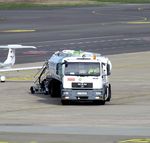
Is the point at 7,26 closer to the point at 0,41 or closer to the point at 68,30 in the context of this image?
the point at 68,30

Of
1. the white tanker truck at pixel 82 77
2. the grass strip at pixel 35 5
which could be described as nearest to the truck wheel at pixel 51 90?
the white tanker truck at pixel 82 77

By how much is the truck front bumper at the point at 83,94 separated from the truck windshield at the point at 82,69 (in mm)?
1255

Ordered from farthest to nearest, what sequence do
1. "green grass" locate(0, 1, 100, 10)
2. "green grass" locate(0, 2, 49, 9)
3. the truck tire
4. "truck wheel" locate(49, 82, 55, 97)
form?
"green grass" locate(0, 1, 100, 10), "green grass" locate(0, 2, 49, 9), "truck wheel" locate(49, 82, 55, 97), the truck tire

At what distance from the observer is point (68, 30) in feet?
370

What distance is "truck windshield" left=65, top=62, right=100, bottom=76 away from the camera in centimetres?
4825

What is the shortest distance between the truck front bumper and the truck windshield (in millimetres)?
1255

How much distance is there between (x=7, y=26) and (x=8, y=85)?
63.4 metres

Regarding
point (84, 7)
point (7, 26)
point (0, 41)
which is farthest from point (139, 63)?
point (84, 7)

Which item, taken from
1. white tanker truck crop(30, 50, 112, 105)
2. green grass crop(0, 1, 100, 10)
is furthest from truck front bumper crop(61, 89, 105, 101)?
green grass crop(0, 1, 100, 10)

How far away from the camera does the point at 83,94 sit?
47281mm

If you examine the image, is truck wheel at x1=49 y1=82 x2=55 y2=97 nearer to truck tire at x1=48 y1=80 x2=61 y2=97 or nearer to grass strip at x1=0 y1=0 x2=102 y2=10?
truck tire at x1=48 y1=80 x2=61 y2=97

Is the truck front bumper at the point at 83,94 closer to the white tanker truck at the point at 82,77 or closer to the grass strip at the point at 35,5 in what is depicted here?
the white tanker truck at the point at 82,77

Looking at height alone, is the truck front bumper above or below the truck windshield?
below

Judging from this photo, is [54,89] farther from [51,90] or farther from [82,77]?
[82,77]
